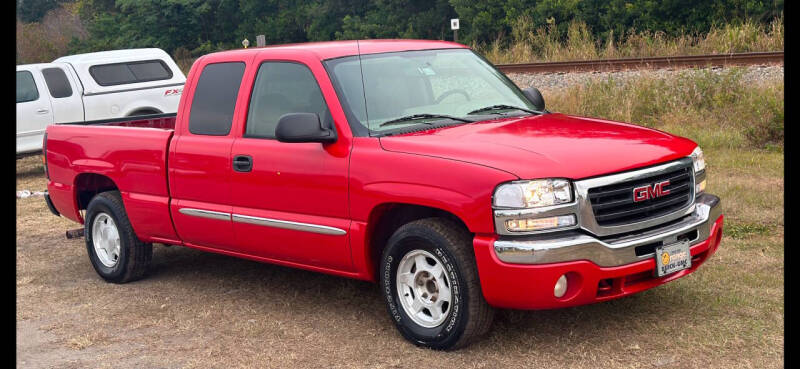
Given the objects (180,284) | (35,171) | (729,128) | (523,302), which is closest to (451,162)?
(523,302)

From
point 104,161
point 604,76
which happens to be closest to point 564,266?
point 104,161

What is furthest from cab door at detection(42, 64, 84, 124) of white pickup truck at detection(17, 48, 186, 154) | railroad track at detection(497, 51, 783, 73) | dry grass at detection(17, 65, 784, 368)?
railroad track at detection(497, 51, 783, 73)

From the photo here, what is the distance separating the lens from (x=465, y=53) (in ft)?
22.7

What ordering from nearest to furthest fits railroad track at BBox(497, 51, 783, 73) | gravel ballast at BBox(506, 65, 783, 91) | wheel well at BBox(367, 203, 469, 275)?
wheel well at BBox(367, 203, 469, 275)
gravel ballast at BBox(506, 65, 783, 91)
railroad track at BBox(497, 51, 783, 73)

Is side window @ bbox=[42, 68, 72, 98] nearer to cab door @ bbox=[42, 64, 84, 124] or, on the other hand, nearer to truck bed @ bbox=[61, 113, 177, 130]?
cab door @ bbox=[42, 64, 84, 124]

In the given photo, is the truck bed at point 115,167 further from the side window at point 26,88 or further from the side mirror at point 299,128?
the side window at point 26,88

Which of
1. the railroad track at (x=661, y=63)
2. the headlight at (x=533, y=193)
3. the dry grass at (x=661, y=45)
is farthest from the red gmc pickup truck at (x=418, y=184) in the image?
the dry grass at (x=661, y=45)

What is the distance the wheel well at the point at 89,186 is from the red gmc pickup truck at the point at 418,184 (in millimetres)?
589

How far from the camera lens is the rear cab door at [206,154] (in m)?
6.62

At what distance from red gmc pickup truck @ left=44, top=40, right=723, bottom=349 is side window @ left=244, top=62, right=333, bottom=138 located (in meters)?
0.01

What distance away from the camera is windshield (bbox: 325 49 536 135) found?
5.97 meters

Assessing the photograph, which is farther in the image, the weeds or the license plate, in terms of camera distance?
the weeds
